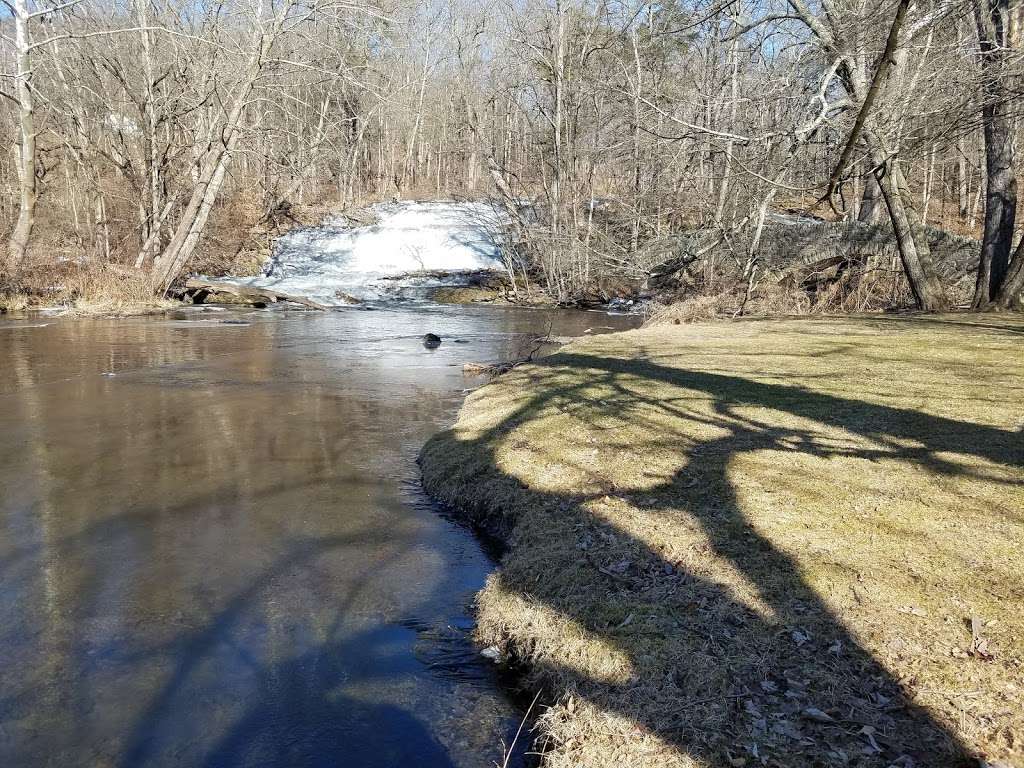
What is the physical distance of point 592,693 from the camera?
324 cm

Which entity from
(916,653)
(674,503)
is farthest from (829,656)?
(674,503)

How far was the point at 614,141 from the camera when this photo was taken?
78.5 ft

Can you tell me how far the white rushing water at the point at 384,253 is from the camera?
29.2 metres

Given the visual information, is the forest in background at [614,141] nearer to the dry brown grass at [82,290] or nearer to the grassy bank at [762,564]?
the dry brown grass at [82,290]

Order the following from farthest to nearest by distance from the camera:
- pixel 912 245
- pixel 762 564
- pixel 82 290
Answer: pixel 82 290 → pixel 912 245 → pixel 762 564

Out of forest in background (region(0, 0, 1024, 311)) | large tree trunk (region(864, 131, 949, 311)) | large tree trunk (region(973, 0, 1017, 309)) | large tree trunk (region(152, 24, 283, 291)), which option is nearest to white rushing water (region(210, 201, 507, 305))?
forest in background (region(0, 0, 1024, 311))

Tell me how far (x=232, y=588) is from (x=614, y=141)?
2179cm

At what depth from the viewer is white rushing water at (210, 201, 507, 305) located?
95.8ft

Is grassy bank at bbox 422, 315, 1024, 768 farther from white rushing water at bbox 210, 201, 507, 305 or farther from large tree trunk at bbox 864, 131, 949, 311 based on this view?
white rushing water at bbox 210, 201, 507, 305

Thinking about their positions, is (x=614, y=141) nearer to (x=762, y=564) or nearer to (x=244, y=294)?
(x=244, y=294)

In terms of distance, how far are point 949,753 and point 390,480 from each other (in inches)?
198

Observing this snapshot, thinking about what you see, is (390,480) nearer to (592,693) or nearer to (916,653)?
(592,693)

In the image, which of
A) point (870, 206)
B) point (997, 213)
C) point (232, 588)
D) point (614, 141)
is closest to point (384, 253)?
point (614, 141)

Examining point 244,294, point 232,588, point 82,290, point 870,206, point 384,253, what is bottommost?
point 232,588
